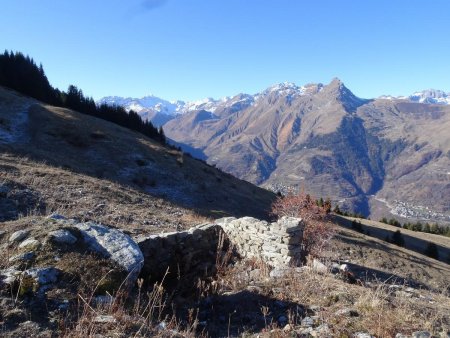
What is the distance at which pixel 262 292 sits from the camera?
9.21 metres

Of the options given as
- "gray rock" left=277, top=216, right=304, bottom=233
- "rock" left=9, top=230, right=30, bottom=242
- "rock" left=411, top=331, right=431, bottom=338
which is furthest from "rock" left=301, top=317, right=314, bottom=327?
"rock" left=9, top=230, right=30, bottom=242

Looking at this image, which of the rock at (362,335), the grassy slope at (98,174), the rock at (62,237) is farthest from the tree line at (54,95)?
the rock at (362,335)

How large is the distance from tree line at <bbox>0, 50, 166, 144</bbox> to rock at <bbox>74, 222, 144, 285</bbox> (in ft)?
234

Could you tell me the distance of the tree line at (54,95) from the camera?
7612 cm

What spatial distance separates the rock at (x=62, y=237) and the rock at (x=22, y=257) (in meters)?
0.60

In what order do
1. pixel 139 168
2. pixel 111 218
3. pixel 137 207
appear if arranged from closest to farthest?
1. pixel 111 218
2. pixel 137 207
3. pixel 139 168

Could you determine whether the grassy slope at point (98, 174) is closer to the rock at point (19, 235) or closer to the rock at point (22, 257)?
the rock at point (19, 235)

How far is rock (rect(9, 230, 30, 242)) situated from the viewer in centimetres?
816

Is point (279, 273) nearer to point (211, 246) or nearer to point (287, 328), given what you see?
point (287, 328)

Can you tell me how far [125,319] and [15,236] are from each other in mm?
3907

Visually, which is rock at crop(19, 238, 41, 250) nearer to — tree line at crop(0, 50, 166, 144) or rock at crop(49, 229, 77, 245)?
rock at crop(49, 229, 77, 245)

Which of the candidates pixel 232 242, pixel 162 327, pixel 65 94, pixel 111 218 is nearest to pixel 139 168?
pixel 111 218

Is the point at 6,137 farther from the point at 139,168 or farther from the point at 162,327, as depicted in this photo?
the point at 162,327

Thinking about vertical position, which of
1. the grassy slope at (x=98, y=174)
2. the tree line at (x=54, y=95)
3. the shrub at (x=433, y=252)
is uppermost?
the tree line at (x=54, y=95)
